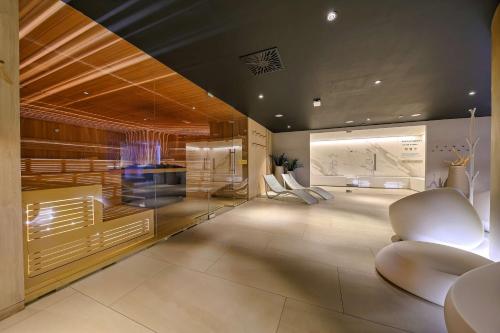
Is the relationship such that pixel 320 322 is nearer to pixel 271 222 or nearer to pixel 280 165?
pixel 271 222

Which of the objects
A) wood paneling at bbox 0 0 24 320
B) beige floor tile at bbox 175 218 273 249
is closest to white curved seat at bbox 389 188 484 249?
beige floor tile at bbox 175 218 273 249

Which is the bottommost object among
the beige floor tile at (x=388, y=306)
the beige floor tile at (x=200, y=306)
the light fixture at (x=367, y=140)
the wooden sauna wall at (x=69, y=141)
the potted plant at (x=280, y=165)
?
the beige floor tile at (x=388, y=306)

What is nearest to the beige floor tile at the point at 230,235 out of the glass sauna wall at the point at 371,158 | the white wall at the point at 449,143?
the white wall at the point at 449,143

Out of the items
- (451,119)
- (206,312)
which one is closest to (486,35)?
(206,312)

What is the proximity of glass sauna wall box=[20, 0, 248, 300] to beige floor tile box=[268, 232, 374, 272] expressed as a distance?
1.91 metres

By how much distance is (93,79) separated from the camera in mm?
3391

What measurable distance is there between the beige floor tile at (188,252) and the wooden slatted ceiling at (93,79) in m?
2.21

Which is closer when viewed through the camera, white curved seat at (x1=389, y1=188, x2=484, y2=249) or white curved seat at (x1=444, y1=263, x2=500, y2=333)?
white curved seat at (x1=444, y1=263, x2=500, y2=333)

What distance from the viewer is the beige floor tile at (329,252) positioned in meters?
2.20

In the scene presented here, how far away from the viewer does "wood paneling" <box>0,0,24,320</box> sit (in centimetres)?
140

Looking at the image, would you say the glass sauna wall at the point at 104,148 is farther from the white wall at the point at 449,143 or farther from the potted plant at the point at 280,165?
the white wall at the point at 449,143

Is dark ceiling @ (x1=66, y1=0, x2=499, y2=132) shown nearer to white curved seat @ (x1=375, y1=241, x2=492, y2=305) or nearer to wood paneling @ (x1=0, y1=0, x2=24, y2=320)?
wood paneling @ (x1=0, y1=0, x2=24, y2=320)

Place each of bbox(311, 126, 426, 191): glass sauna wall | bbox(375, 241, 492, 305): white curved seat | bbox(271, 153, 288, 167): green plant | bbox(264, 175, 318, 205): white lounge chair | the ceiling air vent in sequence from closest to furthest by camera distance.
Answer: bbox(375, 241, 492, 305): white curved seat
the ceiling air vent
bbox(264, 175, 318, 205): white lounge chair
bbox(311, 126, 426, 191): glass sauna wall
bbox(271, 153, 288, 167): green plant

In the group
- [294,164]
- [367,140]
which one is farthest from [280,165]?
[367,140]
